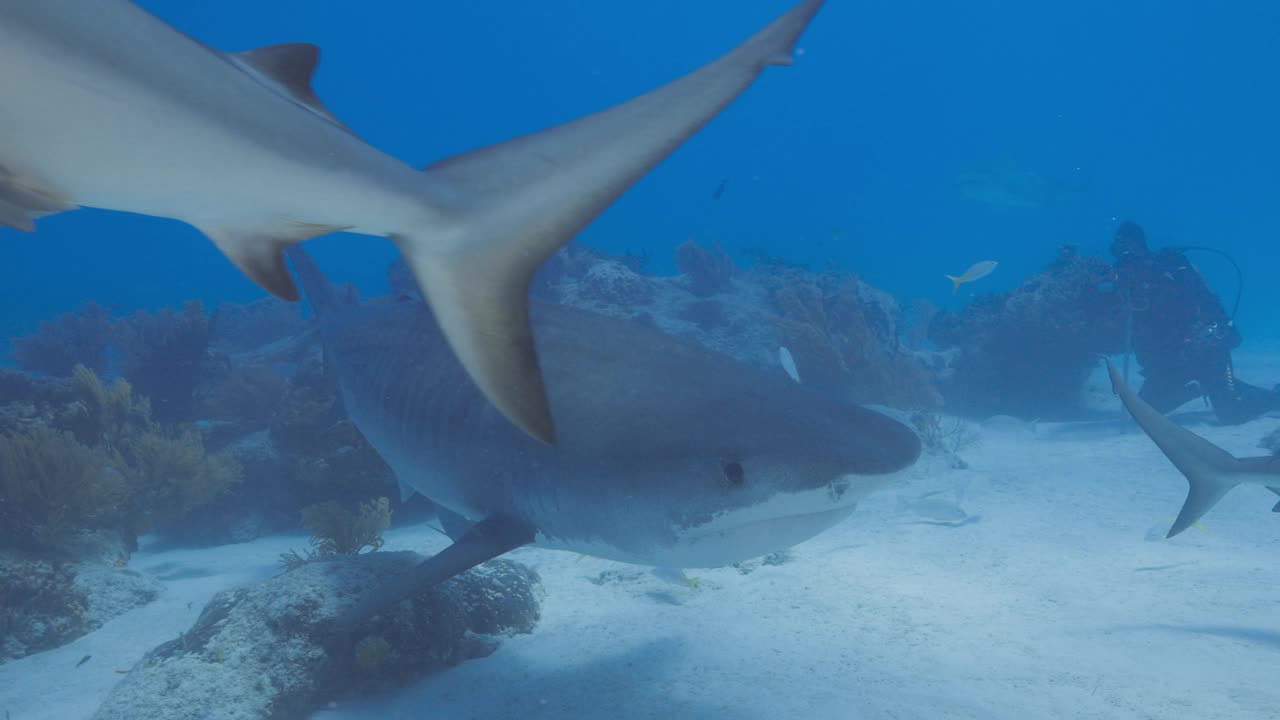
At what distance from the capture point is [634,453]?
2646mm

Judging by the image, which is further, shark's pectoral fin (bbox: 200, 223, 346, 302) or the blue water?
the blue water

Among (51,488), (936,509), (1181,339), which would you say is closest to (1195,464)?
(936,509)

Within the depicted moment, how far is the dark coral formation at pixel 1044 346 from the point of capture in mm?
14039

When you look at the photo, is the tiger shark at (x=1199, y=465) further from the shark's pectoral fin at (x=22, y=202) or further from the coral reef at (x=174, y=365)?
the coral reef at (x=174, y=365)

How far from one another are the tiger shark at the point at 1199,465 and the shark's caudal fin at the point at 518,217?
4.74 metres

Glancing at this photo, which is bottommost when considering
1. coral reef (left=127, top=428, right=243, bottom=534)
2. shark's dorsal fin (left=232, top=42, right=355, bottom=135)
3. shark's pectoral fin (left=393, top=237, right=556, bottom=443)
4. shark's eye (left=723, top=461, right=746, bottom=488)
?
coral reef (left=127, top=428, right=243, bottom=534)

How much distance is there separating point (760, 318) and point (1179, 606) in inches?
360

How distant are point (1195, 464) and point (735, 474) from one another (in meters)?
4.62

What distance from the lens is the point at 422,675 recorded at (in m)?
3.75

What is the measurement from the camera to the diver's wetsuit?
498 inches

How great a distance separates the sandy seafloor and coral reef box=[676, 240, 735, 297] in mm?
8833

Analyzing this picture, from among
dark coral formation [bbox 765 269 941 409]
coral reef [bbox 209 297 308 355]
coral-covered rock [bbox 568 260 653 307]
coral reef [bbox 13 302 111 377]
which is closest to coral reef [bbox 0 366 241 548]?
coral-covered rock [bbox 568 260 653 307]

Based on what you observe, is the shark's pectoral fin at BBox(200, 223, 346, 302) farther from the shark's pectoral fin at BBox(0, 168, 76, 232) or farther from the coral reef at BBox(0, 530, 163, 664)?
the coral reef at BBox(0, 530, 163, 664)

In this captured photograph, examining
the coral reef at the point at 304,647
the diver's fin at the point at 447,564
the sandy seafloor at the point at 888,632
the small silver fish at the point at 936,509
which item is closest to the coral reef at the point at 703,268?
the small silver fish at the point at 936,509
